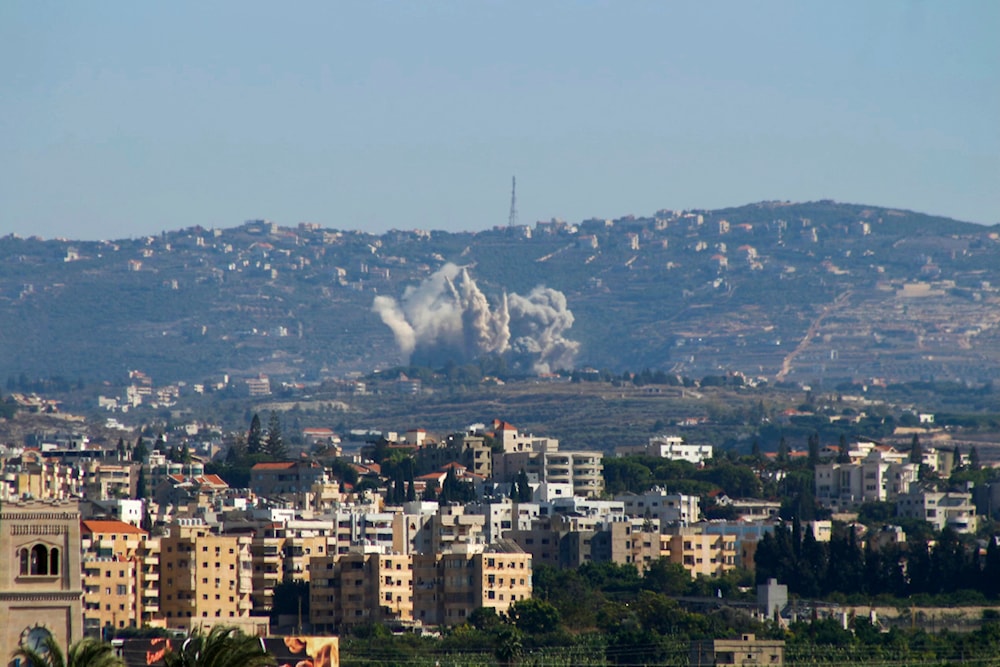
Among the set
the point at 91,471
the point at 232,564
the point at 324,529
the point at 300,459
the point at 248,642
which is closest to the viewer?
the point at 248,642

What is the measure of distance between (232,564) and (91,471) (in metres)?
46.6

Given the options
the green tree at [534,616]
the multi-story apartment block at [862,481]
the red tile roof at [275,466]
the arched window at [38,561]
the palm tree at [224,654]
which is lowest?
the green tree at [534,616]

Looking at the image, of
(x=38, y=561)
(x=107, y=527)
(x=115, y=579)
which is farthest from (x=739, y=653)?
(x=38, y=561)

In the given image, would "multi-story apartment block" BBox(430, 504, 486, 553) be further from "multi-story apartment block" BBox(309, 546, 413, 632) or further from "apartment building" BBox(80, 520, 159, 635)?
"apartment building" BBox(80, 520, 159, 635)

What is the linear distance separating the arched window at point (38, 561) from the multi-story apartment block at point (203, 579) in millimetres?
60946

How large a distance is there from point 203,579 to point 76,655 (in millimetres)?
67486

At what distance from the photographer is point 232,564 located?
103750mm

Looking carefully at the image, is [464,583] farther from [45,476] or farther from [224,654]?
[224,654]

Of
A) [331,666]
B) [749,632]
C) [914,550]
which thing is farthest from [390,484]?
[331,666]

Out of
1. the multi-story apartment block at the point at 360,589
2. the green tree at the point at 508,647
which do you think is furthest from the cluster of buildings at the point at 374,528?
the green tree at the point at 508,647

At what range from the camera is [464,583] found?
346 feet

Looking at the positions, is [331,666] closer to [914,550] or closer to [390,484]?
[914,550]

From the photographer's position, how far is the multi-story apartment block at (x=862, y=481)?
156 metres

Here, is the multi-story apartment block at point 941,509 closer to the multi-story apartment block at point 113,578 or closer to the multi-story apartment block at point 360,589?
the multi-story apartment block at point 360,589
